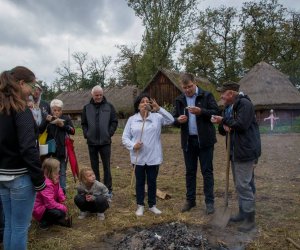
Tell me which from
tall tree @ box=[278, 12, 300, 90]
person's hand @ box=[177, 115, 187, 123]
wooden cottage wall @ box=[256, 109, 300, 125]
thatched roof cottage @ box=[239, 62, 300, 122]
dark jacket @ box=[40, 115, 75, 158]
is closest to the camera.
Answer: person's hand @ box=[177, 115, 187, 123]

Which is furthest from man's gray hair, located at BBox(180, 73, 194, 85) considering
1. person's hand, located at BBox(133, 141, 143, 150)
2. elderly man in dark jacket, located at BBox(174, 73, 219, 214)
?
person's hand, located at BBox(133, 141, 143, 150)

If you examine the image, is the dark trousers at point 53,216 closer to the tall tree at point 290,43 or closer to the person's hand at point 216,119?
the person's hand at point 216,119

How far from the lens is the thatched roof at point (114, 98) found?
1585 inches

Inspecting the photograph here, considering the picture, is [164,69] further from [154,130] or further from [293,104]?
[154,130]

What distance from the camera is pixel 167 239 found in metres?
4.57

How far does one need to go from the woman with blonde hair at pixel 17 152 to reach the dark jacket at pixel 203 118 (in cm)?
300

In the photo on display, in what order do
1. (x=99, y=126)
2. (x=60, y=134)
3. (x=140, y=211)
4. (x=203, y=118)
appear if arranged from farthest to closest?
(x=99, y=126) < (x=60, y=134) < (x=140, y=211) < (x=203, y=118)

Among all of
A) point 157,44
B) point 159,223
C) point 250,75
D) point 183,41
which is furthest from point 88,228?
point 183,41

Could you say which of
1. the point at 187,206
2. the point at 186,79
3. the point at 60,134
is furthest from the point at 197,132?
the point at 60,134

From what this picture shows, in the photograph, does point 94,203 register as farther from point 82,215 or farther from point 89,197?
point 82,215

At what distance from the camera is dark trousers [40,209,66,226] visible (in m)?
5.28

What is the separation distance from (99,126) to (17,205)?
3.48m

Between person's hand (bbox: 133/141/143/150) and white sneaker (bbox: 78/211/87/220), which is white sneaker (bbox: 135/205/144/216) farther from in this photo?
person's hand (bbox: 133/141/143/150)

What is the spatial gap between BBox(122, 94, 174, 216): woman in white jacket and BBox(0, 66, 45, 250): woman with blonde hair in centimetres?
260
